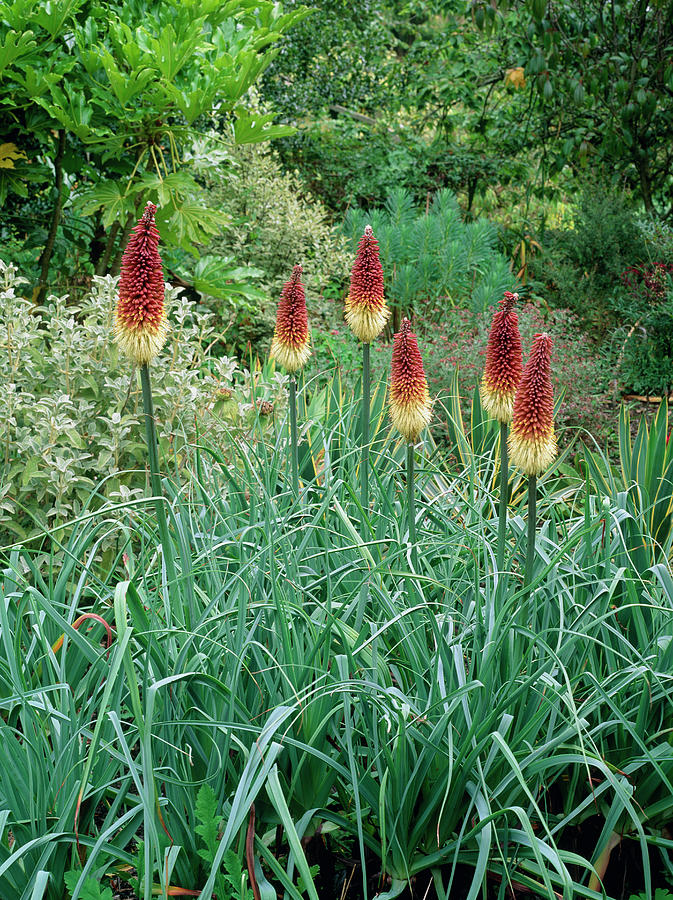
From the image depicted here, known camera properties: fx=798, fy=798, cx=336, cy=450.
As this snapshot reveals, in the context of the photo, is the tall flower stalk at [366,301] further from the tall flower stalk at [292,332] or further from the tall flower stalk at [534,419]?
the tall flower stalk at [534,419]

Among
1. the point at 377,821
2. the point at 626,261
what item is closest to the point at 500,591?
the point at 377,821

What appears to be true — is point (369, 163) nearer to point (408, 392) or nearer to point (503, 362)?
point (408, 392)

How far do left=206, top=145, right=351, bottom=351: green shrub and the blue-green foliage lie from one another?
0.55 metres

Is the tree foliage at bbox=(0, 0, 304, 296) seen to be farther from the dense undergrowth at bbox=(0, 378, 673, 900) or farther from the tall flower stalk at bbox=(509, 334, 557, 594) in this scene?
the tall flower stalk at bbox=(509, 334, 557, 594)

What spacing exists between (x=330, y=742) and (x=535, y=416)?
1.00 m

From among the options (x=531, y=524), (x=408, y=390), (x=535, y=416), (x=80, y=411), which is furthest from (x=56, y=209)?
(x=531, y=524)

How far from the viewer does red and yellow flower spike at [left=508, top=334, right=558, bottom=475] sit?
2.01m

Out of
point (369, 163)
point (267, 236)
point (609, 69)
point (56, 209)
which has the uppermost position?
point (609, 69)

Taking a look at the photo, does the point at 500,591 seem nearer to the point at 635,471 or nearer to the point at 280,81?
the point at 635,471

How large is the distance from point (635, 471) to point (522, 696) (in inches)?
80.5

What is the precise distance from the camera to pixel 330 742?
2.10 metres

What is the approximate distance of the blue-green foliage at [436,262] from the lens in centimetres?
789

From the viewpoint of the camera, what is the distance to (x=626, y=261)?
27.2ft

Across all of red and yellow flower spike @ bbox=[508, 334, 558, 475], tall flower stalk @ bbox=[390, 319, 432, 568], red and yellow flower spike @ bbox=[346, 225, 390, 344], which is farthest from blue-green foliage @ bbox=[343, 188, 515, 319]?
red and yellow flower spike @ bbox=[508, 334, 558, 475]
